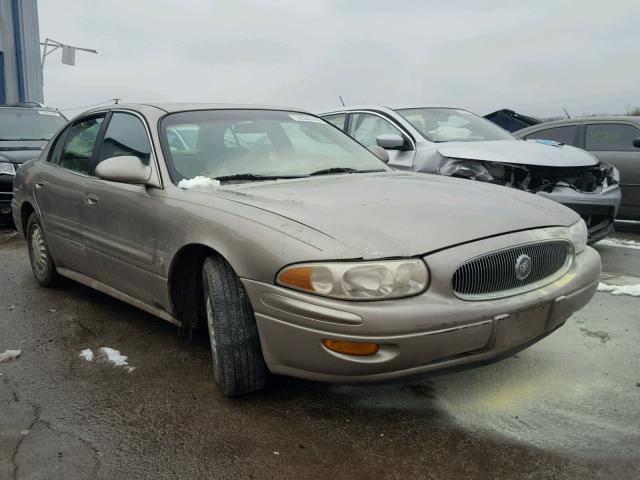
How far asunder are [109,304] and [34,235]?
1.00 m

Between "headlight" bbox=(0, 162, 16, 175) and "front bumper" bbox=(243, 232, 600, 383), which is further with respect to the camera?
"headlight" bbox=(0, 162, 16, 175)

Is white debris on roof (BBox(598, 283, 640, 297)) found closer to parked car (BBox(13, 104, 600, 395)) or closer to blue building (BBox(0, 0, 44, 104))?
parked car (BBox(13, 104, 600, 395))

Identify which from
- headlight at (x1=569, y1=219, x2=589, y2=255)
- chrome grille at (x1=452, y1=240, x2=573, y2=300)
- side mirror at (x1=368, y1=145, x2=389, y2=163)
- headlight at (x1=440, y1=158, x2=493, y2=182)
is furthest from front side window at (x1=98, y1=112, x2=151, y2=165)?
headlight at (x1=440, y1=158, x2=493, y2=182)

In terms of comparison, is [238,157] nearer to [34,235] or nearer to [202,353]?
[202,353]

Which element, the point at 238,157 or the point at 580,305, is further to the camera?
the point at 238,157

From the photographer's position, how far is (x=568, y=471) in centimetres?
230

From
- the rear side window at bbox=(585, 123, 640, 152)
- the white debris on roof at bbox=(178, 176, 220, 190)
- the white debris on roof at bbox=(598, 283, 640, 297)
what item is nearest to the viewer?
the white debris on roof at bbox=(178, 176, 220, 190)

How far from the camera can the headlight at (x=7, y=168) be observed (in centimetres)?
791

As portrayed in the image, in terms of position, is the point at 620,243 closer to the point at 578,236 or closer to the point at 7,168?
the point at 578,236

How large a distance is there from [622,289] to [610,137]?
3.38 meters

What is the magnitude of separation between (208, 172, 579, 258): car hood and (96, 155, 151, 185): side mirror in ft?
1.68

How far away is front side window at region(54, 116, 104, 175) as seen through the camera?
4.23m

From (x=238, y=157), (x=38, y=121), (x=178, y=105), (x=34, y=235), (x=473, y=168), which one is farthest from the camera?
(x=38, y=121)

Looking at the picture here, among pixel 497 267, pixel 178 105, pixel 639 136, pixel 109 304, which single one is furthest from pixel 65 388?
pixel 639 136
